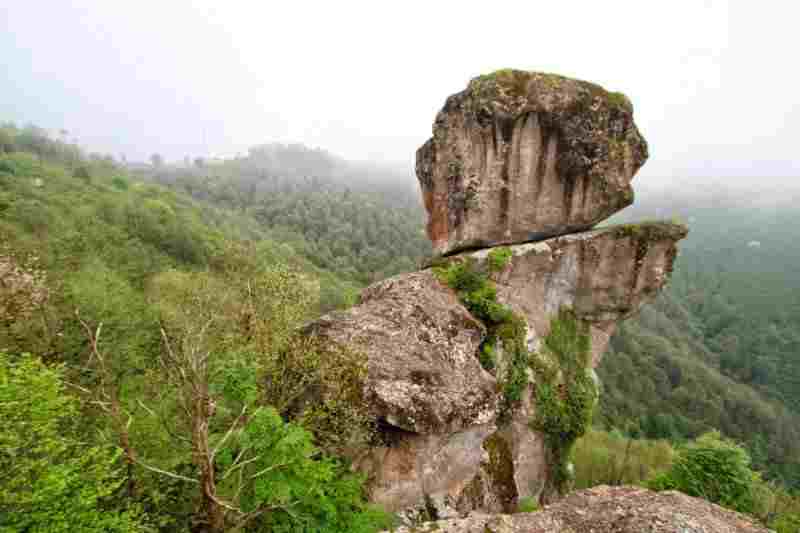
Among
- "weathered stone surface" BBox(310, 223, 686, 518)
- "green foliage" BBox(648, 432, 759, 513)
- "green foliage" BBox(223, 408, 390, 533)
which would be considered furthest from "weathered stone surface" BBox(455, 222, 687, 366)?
"green foliage" BBox(223, 408, 390, 533)

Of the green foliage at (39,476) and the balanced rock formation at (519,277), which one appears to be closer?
the green foliage at (39,476)

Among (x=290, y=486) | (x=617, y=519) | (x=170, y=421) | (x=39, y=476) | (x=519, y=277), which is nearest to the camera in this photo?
(x=39, y=476)

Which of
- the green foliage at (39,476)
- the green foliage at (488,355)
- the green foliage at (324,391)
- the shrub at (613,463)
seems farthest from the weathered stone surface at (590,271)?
the green foliage at (39,476)

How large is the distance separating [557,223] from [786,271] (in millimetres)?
202774

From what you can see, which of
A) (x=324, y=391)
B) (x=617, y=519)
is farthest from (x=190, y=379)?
(x=617, y=519)

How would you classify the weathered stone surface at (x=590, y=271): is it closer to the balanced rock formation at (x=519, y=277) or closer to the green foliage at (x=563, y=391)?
the balanced rock formation at (x=519, y=277)

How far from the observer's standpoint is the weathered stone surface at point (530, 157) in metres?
16.3

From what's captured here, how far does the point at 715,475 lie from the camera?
12.1m

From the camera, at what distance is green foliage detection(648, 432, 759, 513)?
11555mm

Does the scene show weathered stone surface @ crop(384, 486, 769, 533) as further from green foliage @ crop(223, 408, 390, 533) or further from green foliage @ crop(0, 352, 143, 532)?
green foliage @ crop(0, 352, 143, 532)

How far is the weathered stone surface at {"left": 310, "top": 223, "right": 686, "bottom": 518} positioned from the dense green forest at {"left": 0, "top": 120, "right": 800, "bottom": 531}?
4.37 feet

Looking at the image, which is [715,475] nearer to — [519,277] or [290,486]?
[519,277]

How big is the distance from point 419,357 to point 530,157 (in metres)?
12.2

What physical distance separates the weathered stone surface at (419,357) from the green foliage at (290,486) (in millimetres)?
2288
